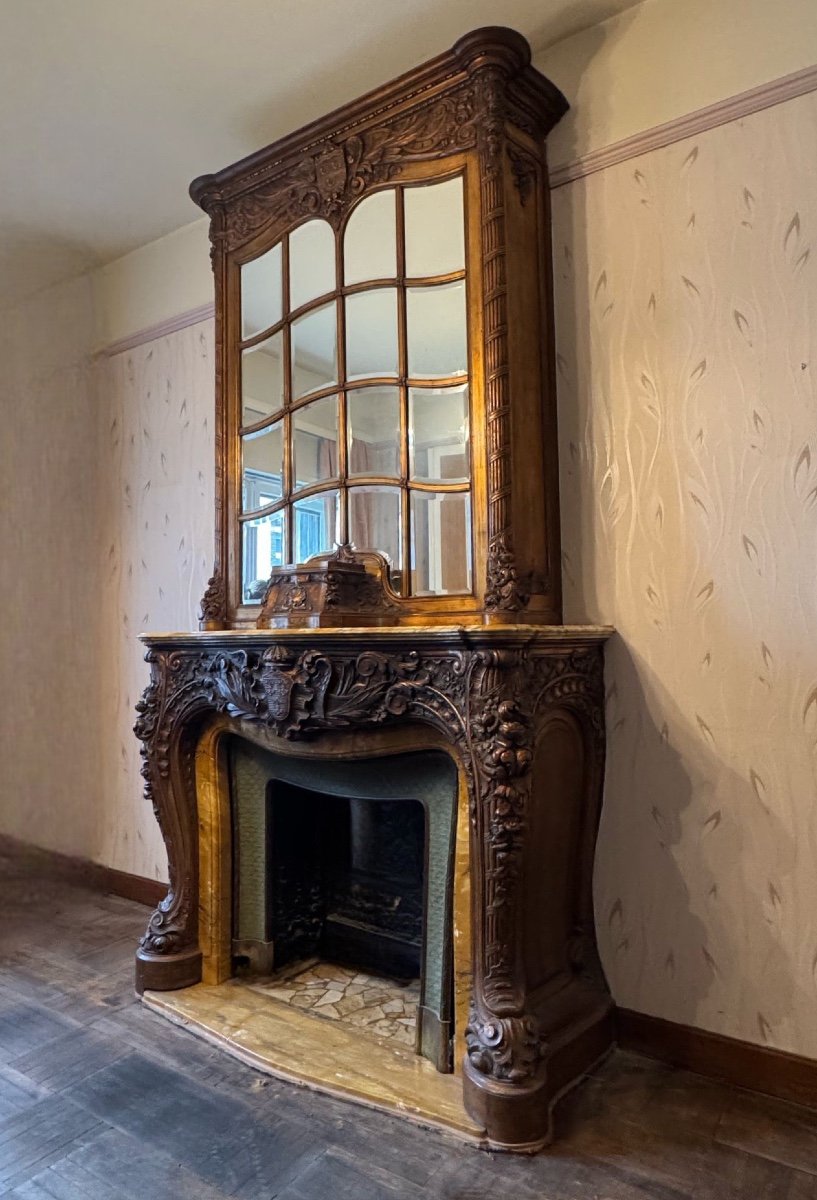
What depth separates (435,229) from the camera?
73.9 inches

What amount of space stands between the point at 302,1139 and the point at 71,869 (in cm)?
195

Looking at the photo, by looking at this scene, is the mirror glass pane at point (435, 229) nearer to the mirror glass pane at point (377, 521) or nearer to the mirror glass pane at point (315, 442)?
the mirror glass pane at point (315, 442)

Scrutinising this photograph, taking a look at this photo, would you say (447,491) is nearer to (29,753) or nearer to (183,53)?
(183,53)

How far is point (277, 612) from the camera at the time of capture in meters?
1.97

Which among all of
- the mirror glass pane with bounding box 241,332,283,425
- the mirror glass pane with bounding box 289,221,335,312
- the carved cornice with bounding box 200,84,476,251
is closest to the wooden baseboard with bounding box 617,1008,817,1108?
the mirror glass pane with bounding box 241,332,283,425

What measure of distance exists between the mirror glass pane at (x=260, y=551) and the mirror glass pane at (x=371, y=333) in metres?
0.49

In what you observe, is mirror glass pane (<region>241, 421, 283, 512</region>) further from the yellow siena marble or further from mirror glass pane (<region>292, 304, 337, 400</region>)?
the yellow siena marble

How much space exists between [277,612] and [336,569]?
24 centimetres

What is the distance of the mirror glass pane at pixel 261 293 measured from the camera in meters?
2.20

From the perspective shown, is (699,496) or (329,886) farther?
(329,886)

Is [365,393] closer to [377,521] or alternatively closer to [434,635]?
[377,521]

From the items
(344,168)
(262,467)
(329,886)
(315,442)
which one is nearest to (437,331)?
(315,442)

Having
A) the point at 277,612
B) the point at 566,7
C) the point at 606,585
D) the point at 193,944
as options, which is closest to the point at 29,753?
the point at 193,944

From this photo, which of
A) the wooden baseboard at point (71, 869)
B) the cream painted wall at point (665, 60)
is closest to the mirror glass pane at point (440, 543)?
the cream painted wall at point (665, 60)
